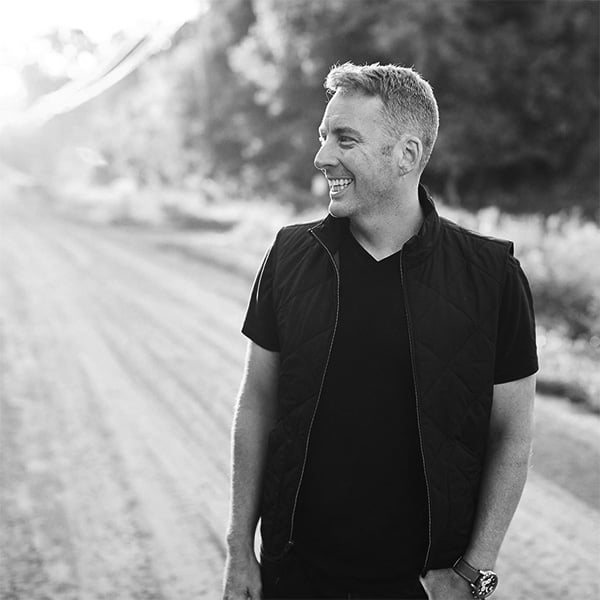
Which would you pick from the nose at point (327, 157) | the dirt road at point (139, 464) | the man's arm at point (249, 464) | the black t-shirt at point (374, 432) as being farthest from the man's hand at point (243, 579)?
the dirt road at point (139, 464)

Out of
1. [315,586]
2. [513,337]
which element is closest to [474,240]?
[513,337]

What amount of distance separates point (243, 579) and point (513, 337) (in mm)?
974

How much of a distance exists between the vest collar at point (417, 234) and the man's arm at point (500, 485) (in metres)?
0.41

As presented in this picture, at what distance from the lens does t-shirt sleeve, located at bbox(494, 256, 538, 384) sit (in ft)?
7.06

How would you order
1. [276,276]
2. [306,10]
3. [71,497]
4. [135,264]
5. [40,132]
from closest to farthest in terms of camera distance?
[276,276] < [71,497] < [135,264] < [306,10] < [40,132]

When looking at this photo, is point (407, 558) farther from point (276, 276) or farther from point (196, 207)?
point (196, 207)

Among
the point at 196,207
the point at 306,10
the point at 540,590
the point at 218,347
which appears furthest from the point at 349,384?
the point at 196,207

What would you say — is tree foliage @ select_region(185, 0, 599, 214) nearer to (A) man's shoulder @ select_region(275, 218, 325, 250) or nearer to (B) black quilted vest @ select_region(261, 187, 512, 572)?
(A) man's shoulder @ select_region(275, 218, 325, 250)

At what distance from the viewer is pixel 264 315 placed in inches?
90.1

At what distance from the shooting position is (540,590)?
13.5ft

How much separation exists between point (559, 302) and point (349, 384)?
887 cm

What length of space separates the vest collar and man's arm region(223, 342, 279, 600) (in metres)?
0.35

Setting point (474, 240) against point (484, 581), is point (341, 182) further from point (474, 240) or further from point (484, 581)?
point (484, 581)

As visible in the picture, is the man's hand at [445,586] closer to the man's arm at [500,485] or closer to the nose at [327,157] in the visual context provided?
the man's arm at [500,485]
